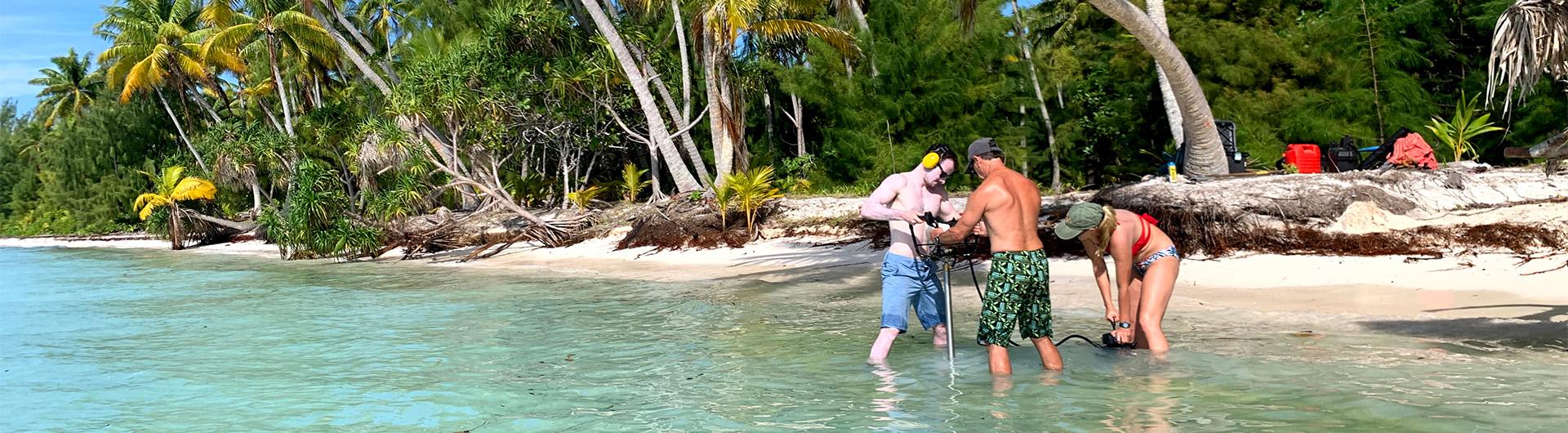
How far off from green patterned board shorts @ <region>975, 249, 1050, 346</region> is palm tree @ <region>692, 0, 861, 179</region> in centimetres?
1493

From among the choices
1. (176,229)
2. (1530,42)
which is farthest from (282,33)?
(1530,42)

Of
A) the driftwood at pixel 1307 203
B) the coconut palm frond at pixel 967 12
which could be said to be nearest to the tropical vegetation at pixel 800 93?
the coconut palm frond at pixel 967 12

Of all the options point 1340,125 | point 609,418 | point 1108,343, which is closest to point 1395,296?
point 1108,343

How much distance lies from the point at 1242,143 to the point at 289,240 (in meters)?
20.1

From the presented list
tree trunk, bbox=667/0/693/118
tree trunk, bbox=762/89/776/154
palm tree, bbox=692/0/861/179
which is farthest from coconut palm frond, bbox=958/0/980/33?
tree trunk, bbox=762/89/776/154

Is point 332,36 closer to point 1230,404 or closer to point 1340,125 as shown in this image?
point 1340,125

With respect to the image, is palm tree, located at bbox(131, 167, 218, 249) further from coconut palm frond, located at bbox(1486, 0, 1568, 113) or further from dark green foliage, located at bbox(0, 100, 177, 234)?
coconut palm frond, located at bbox(1486, 0, 1568, 113)

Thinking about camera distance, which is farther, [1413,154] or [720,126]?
[720,126]

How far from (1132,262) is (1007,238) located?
1.19 metres

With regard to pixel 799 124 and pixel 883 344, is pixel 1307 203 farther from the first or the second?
pixel 799 124

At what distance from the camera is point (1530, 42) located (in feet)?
21.5

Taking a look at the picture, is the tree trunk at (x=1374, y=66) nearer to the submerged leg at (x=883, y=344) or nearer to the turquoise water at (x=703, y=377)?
the turquoise water at (x=703, y=377)

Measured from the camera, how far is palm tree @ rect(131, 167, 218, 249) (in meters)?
34.3

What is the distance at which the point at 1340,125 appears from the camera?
727 inches
